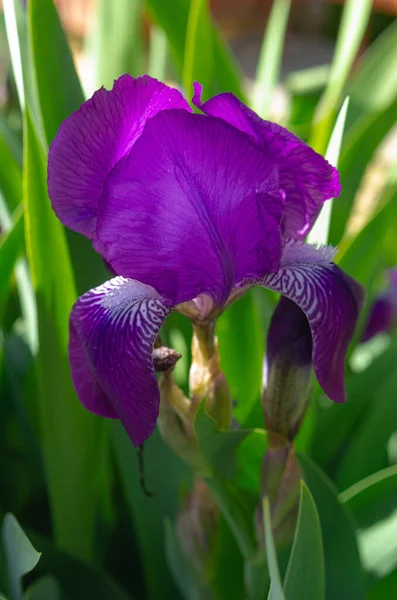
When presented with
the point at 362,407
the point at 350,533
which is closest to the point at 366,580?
the point at 350,533

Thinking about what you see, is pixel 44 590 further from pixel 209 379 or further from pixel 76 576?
pixel 209 379

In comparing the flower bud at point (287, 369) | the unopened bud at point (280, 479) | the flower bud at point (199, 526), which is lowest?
the flower bud at point (199, 526)

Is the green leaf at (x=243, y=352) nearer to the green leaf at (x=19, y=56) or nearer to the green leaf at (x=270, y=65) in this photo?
the green leaf at (x=19, y=56)

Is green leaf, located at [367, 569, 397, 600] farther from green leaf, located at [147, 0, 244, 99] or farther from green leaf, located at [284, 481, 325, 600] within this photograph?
green leaf, located at [147, 0, 244, 99]

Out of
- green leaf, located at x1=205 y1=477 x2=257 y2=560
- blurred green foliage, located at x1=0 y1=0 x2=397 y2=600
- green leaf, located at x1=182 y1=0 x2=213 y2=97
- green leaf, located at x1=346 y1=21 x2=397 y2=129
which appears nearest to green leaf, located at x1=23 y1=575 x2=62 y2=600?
blurred green foliage, located at x1=0 y1=0 x2=397 y2=600

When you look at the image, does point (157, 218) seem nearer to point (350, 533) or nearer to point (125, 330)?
point (125, 330)

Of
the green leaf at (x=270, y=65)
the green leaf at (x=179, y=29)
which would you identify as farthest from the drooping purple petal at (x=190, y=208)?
the green leaf at (x=270, y=65)
